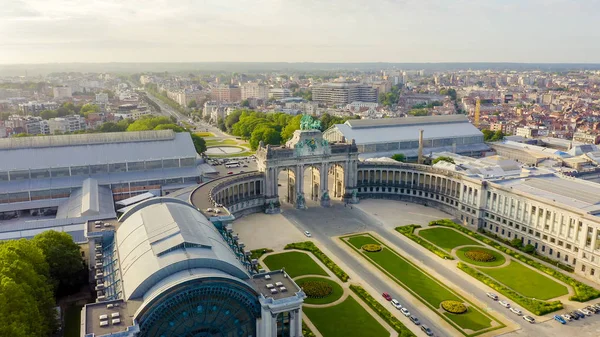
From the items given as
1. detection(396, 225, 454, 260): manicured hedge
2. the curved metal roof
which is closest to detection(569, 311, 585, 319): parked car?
detection(396, 225, 454, 260): manicured hedge

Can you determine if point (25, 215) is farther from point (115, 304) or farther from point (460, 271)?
point (460, 271)

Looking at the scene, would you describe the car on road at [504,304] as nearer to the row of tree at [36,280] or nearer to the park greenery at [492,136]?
the row of tree at [36,280]

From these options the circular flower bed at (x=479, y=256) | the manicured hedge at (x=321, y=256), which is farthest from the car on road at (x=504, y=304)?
the manicured hedge at (x=321, y=256)

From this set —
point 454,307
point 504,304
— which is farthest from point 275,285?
point 504,304

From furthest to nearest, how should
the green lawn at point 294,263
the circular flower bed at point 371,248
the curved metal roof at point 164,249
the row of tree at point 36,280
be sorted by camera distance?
the circular flower bed at point 371,248 < the green lawn at point 294,263 < the curved metal roof at point 164,249 < the row of tree at point 36,280

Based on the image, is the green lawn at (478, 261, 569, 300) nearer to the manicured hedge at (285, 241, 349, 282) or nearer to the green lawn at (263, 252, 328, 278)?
the manicured hedge at (285, 241, 349, 282)

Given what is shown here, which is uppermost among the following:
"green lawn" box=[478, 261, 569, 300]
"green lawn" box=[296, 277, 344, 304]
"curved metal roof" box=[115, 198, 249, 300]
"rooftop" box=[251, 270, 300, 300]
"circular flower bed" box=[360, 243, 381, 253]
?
"curved metal roof" box=[115, 198, 249, 300]
